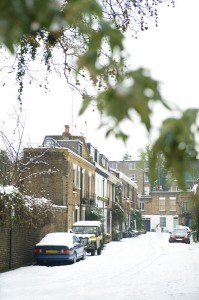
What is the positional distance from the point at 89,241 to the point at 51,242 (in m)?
5.86

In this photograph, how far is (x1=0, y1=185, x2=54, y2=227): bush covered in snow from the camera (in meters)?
17.9

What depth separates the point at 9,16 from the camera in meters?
1.67

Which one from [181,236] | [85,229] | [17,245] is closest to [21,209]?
[17,245]

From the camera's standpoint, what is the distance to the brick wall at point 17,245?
61.4ft

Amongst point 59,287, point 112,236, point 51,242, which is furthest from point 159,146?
point 112,236

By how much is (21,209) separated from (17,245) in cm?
180

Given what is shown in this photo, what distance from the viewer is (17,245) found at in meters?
20.4

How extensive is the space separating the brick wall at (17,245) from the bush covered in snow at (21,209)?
0.41 meters

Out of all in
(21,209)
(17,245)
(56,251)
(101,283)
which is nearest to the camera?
(101,283)

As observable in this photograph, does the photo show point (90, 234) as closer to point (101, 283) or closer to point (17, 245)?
point (17, 245)

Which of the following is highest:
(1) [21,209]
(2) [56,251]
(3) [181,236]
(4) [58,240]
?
(1) [21,209]

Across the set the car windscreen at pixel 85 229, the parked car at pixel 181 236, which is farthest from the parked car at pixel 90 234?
the parked car at pixel 181 236

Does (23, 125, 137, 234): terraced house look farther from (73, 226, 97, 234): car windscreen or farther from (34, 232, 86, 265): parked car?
(34, 232, 86, 265): parked car

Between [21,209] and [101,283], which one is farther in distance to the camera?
[21,209]
